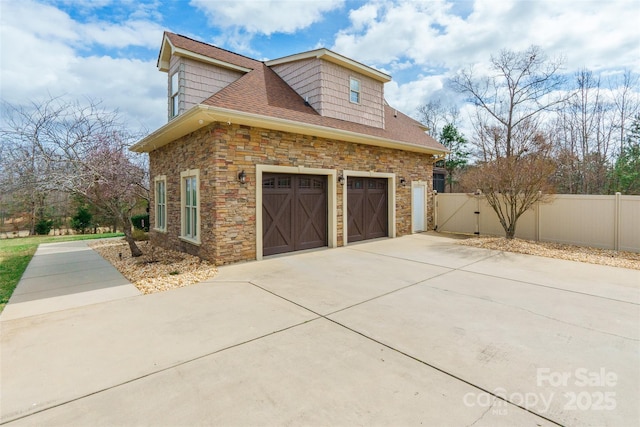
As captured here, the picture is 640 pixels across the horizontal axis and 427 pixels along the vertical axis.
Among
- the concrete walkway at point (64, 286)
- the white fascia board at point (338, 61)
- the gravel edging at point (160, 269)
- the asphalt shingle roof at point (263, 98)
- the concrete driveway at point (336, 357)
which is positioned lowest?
the concrete driveway at point (336, 357)

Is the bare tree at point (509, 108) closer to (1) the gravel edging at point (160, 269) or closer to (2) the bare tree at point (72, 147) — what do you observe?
(1) the gravel edging at point (160, 269)

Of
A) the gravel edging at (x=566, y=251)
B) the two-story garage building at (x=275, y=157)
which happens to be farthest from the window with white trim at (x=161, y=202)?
the gravel edging at (x=566, y=251)

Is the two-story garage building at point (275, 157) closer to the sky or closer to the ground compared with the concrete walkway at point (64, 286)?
closer to the sky

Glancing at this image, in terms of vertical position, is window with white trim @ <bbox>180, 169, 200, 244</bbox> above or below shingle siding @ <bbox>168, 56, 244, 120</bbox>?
below

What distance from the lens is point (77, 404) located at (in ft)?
7.74

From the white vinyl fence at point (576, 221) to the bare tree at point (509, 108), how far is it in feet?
2.31

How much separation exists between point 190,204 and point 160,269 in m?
2.27

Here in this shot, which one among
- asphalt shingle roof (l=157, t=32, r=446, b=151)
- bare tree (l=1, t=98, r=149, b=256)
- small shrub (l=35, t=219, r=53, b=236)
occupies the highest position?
asphalt shingle roof (l=157, t=32, r=446, b=151)

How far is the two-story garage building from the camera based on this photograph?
7.15 m

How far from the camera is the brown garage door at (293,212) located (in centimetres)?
798

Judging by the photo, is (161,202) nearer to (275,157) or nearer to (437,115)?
(275,157)

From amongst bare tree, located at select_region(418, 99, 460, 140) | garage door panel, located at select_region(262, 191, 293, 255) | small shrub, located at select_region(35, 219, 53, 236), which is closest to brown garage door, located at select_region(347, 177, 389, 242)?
garage door panel, located at select_region(262, 191, 293, 255)

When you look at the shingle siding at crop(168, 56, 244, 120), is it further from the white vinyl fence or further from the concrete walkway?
the white vinyl fence

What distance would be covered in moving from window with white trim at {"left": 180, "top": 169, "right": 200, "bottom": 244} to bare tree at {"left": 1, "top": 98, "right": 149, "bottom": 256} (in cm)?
157
